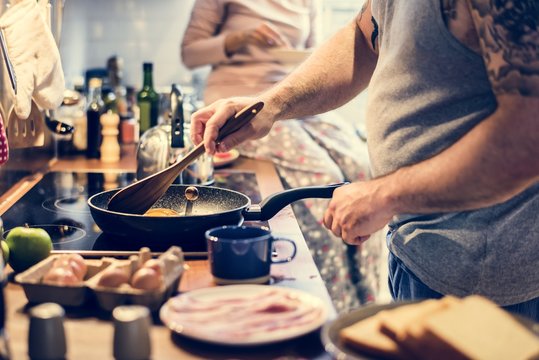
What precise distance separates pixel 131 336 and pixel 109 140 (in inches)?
74.7

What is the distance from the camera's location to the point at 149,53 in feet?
14.2


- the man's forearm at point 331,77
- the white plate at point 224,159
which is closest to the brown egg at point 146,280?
the man's forearm at point 331,77

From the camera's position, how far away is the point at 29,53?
6.73ft

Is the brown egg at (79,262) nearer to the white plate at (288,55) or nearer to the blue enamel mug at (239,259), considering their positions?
the blue enamel mug at (239,259)

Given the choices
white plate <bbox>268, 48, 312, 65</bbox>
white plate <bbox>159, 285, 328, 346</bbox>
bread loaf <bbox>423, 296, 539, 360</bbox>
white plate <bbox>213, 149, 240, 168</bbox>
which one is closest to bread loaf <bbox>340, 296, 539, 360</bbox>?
bread loaf <bbox>423, 296, 539, 360</bbox>

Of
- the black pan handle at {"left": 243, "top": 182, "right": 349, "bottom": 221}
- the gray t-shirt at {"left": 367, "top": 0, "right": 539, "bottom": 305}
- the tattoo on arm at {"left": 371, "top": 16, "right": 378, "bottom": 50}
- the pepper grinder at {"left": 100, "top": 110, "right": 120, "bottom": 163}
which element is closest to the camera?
the gray t-shirt at {"left": 367, "top": 0, "right": 539, "bottom": 305}

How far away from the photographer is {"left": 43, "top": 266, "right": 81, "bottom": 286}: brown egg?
124 centimetres

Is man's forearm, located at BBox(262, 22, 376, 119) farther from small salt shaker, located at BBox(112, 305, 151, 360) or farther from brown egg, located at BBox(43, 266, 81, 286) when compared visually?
small salt shaker, located at BBox(112, 305, 151, 360)

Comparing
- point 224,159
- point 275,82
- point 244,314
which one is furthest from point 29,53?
point 275,82

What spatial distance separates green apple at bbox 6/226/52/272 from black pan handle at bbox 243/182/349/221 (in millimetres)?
394

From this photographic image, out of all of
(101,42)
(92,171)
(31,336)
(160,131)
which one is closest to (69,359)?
(31,336)

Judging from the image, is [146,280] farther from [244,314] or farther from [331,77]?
[331,77]

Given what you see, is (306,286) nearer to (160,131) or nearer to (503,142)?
(503,142)

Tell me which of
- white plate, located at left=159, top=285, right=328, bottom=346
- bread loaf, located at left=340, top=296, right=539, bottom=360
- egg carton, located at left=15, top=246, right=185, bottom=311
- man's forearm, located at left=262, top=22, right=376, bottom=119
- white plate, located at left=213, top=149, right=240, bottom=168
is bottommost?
white plate, located at left=213, top=149, right=240, bottom=168
